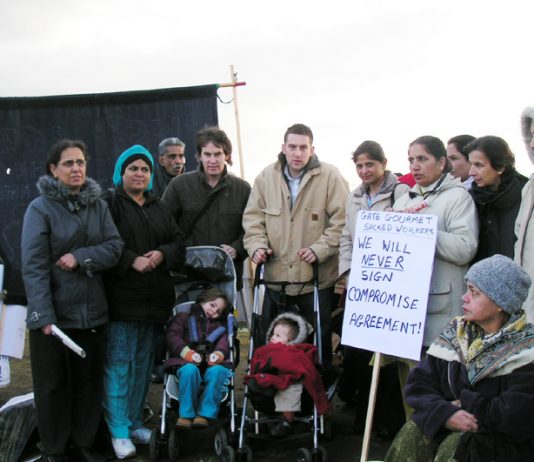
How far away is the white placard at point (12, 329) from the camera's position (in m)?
5.45

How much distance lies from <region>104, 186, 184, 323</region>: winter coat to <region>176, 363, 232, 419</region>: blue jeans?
51cm

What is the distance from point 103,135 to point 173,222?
123 inches

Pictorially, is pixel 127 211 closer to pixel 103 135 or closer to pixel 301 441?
pixel 301 441

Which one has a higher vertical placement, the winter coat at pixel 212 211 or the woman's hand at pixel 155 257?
the winter coat at pixel 212 211

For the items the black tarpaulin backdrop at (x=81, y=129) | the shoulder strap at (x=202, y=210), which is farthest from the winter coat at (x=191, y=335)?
the black tarpaulin backdrop at (x=81, y=129)

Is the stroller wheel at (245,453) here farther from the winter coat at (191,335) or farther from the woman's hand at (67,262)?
the woman's hand at (67,262)

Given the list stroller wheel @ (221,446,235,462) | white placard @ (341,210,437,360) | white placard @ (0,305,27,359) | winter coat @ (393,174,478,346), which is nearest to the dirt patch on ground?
stroller wheel @ (221,446,235,462)

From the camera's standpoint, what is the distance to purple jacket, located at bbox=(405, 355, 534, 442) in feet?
9.94

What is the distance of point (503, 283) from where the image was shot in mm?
3219

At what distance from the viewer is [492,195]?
171 inches

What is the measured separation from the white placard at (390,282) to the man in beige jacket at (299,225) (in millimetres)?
691

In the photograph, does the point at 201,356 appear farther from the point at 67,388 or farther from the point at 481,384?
the point at 481,384

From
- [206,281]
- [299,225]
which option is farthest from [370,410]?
[206,281]

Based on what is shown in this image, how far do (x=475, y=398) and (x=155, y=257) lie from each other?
260 cm
